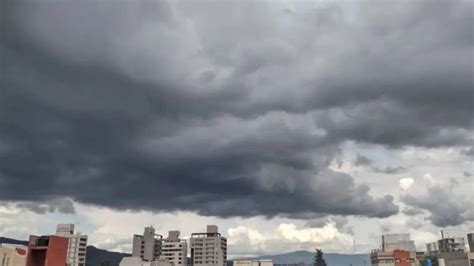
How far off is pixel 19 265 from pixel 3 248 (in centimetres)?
608

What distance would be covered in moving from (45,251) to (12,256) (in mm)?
8105

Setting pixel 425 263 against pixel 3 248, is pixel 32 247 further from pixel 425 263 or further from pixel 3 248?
pixel 425 263

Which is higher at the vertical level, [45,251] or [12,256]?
[45,251]

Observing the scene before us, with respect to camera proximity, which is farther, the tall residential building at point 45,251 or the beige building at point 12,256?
the tall residential building at point 45,251

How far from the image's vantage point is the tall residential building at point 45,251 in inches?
4806

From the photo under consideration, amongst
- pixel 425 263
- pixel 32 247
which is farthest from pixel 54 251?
pixel 425 263

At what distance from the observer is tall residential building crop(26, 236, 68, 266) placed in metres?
122

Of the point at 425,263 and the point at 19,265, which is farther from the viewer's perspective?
the point at 425,263

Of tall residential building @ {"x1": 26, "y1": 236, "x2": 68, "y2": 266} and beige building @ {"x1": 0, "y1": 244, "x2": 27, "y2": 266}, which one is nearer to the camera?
beige building @ {"x1": 0, "y1": 244, "x2": 27, "y2": 266}

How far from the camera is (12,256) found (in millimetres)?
117250

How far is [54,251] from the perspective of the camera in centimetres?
12281

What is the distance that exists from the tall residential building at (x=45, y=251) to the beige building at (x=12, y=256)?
1799 millimetres

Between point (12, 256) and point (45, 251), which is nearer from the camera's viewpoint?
point (12, 256)

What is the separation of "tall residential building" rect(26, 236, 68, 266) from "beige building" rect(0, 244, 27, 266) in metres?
1.80
